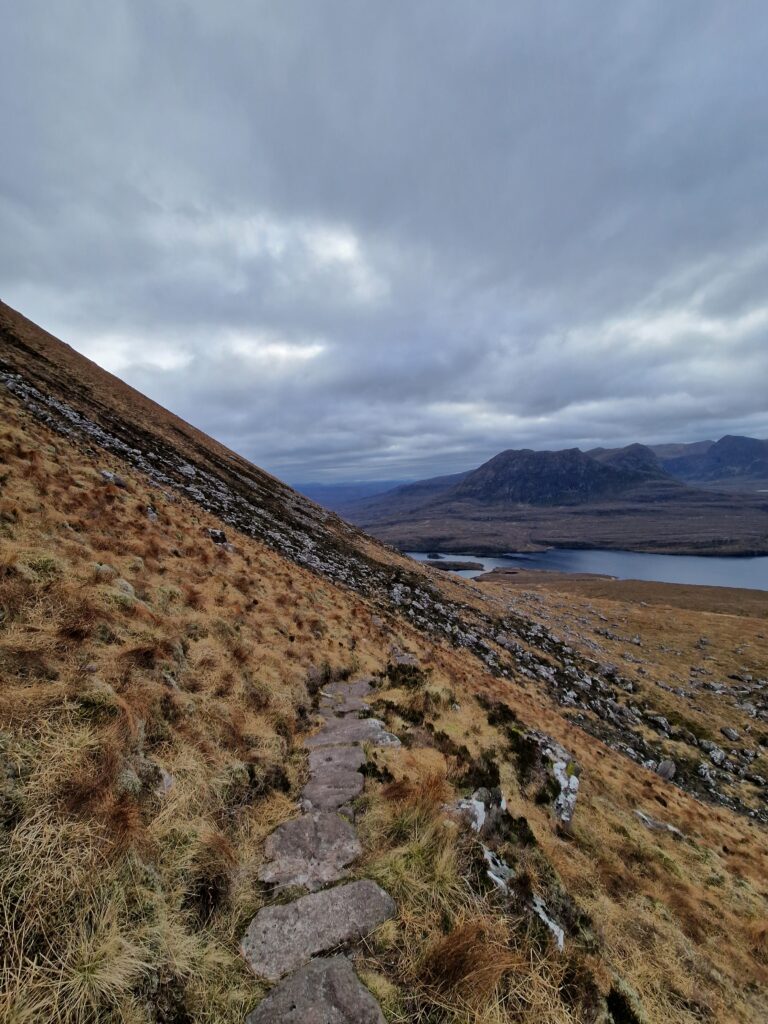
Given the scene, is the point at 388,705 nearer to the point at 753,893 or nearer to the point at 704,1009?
the point at 704,1009

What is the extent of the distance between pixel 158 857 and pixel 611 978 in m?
6.02

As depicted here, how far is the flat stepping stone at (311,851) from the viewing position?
5.39 meters

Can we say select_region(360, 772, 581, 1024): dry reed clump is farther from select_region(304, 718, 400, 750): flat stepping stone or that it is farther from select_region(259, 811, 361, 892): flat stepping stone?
select_region(304, 718, 400, 750): flat stepping stone

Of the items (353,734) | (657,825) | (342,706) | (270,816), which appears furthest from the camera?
(657,825)

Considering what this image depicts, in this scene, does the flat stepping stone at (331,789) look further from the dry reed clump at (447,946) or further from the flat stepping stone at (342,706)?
the flat stepping stone at (342,706)

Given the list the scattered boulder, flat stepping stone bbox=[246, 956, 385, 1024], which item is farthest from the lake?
flat stepping stone bbox=[246, 956, 385, 1024]

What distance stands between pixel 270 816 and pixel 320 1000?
2.59 meters

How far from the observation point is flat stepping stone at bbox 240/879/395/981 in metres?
4.35

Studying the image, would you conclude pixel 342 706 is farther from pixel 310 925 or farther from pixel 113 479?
pixel 113 479

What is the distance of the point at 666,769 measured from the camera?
1998 cm

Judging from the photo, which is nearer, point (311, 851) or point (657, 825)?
point (311, 851)

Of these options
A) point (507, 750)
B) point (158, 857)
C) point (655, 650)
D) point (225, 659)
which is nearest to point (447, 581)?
point (655, 650)

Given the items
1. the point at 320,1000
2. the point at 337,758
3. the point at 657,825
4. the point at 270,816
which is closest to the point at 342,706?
the point at 337,758

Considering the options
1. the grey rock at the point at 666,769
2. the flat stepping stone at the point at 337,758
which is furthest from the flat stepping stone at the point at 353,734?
the grey rock at the point at 666,769
